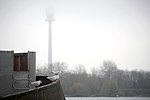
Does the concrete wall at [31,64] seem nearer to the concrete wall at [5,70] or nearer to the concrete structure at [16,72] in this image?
the concrete structure at [16,72]

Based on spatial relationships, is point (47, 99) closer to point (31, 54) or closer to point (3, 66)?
point (3, 66)

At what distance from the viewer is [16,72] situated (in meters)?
25.0

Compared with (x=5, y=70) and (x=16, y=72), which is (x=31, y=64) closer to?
(x=16, y=72)

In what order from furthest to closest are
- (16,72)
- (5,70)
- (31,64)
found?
(31,64) < (16,72) < (5,70)

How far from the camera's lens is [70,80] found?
11706 centimetres

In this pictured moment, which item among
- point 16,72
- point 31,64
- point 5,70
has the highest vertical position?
point 31,64

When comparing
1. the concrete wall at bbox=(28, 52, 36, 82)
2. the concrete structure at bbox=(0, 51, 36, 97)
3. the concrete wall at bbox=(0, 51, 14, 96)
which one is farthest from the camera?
the concrete wall at bbox=(28, 52, 36, 82)

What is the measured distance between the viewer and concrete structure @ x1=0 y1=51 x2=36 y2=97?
22.6 metres

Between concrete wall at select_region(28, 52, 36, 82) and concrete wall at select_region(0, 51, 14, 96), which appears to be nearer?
concrete wall at select_region(0, 51, 14, 96)

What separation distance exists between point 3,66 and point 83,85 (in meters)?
93.4

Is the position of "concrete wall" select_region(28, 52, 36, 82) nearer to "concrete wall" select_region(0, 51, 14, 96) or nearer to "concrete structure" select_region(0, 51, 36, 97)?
"concrete structure" select_region(0, 51, 36, 97)

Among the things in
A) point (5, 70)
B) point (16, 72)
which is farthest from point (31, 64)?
point (5, 70)

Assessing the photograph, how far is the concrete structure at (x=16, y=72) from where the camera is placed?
74.1 feet

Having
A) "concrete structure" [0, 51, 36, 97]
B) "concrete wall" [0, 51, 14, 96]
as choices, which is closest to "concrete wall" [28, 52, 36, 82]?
"concrete structure" [0, 51, 36, 97]
